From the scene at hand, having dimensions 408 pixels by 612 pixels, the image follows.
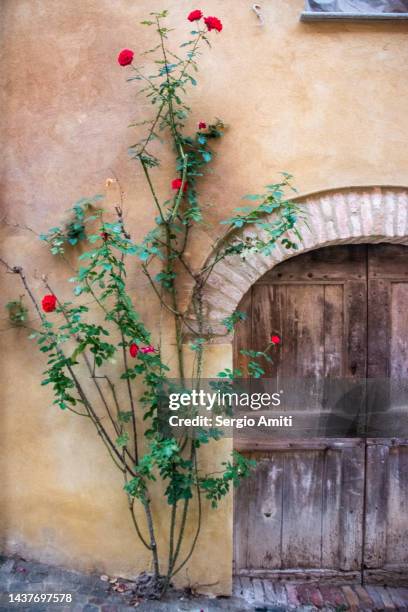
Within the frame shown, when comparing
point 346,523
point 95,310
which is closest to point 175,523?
point 346,523

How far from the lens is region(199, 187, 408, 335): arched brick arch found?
301cm

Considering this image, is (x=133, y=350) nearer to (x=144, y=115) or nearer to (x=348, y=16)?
(x=144, y=115)

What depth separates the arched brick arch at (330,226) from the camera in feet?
9.87

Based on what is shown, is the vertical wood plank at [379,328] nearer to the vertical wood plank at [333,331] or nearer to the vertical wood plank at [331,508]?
the vertical wood plank at [333,331]

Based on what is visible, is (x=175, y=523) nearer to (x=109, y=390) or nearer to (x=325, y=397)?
(x=109, y=390)

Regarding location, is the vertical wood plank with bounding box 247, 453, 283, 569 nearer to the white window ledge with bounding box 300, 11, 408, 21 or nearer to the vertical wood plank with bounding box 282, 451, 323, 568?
the vertical wood plank with bounding box 282, 451, 323, 568

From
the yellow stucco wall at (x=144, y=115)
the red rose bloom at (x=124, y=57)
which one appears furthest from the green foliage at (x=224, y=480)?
the red rose bloom at (x=124, y=57)

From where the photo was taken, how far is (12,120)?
306 centimetres

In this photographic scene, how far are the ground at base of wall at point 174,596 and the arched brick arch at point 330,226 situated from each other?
65.6 inches

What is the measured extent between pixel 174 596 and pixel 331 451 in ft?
4.20

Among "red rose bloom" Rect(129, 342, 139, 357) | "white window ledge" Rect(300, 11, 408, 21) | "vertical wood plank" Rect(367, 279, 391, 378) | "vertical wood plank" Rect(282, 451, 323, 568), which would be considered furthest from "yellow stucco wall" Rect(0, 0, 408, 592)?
"vertical wood plank" Rect(367, 279, 391, 378)

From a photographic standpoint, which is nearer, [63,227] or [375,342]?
[63,227]

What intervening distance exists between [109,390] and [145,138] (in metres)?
1.48

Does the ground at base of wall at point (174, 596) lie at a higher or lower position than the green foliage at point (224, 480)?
lower
